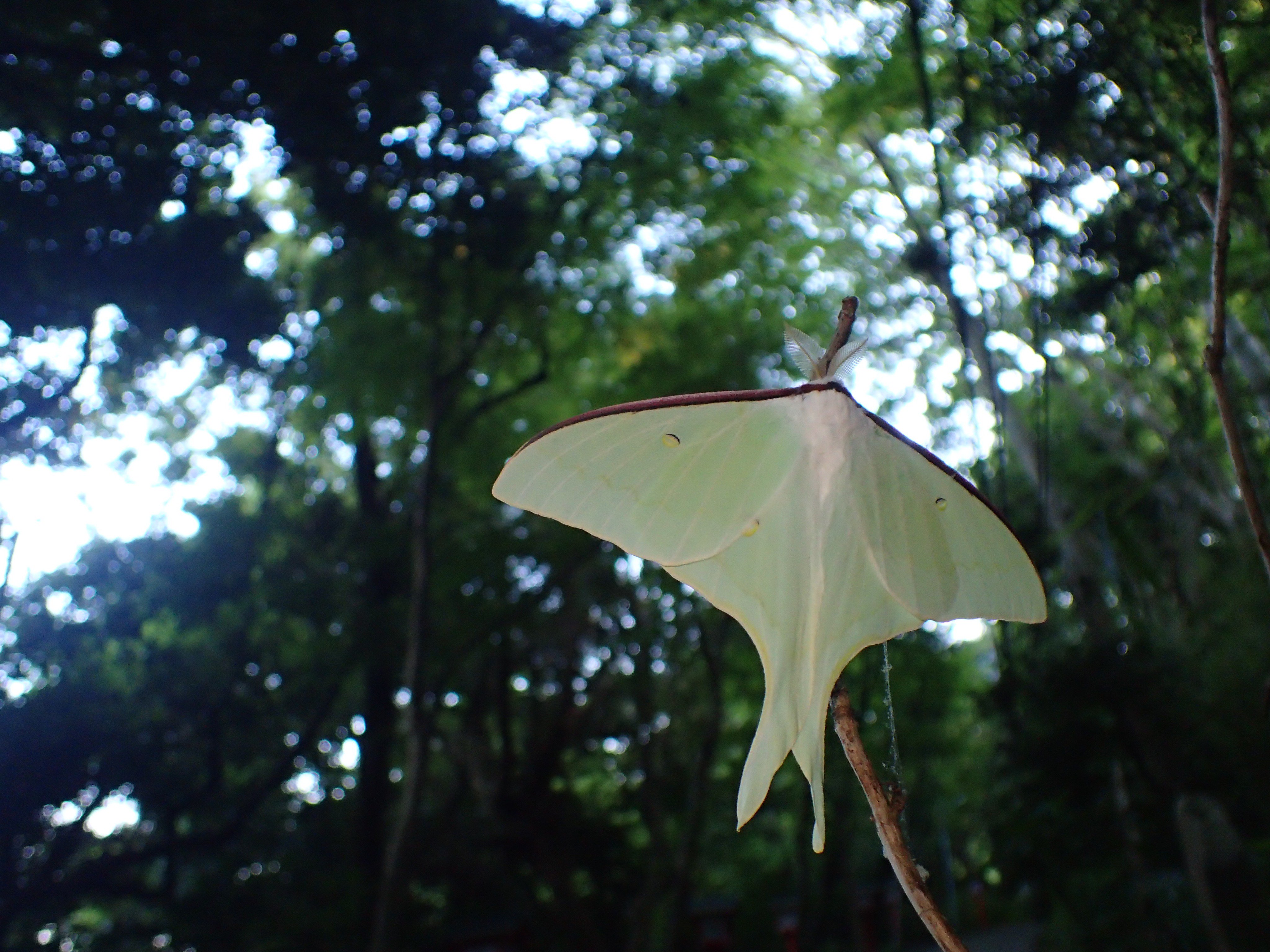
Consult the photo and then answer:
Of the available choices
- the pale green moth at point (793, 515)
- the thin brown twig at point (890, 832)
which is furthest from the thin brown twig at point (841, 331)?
the thin brown twig at point (890, 832)

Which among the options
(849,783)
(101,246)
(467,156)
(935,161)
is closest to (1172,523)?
(849,783)

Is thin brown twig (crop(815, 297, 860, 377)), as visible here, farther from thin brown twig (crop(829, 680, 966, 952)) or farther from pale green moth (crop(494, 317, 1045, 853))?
thin brown twig (crop(829, 680, 966, 952))

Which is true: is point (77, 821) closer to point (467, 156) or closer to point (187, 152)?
point (187, 152)

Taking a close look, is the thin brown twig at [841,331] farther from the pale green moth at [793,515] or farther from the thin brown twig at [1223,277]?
the thin brown twig at [1223,277]

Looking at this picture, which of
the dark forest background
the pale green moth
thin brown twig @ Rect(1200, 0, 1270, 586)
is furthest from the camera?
the dark forest background

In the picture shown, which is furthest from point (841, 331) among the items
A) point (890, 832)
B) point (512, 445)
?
point (512, 445)

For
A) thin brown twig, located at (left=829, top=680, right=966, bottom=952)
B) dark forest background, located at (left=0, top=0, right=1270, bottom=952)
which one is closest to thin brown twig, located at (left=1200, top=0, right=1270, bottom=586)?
thin brown twig, located at (left=829, top=680, right=966, bottom=952)

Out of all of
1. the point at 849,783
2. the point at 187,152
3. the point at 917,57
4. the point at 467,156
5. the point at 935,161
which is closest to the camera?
the point at 935,161
